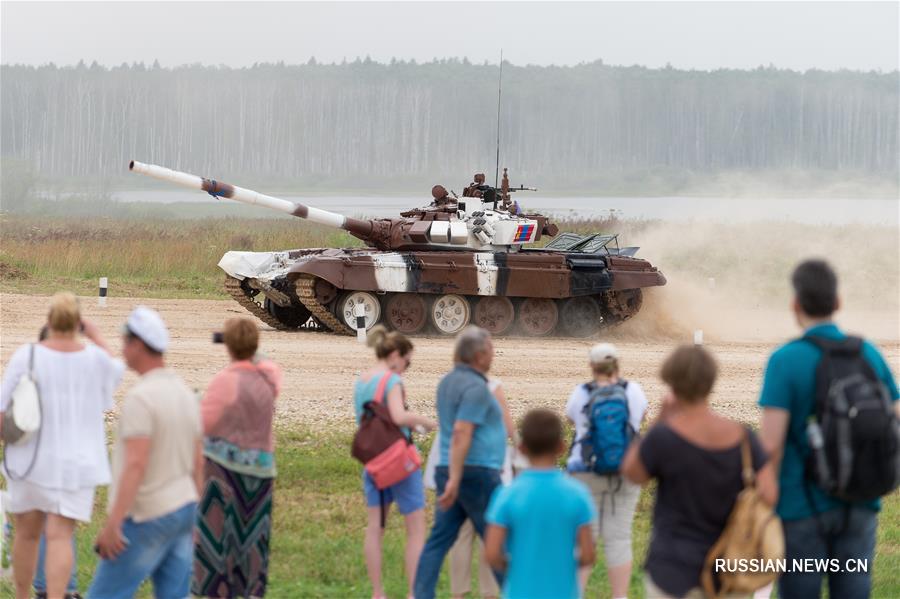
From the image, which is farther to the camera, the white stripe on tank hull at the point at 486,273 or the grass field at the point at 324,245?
the white stripe on tank hull at the point at 486,273

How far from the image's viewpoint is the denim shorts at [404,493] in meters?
8.39

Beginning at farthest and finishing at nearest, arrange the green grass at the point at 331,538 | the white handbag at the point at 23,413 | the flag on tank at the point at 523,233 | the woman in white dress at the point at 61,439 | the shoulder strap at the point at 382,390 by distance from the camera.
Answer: the flag on tank at the point at 523,233 → the green grass at the point at 331,538 → the shoulder strap at the point at 382,390 → the woman in white dress at the point at 61,439 → the white handbag at the point at 23,413

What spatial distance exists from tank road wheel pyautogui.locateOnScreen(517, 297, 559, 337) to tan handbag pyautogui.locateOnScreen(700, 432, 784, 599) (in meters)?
17.1

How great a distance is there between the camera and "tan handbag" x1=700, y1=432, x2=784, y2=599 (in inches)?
232

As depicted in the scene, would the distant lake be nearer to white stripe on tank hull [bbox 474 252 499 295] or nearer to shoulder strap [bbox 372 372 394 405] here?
white stripe on tank hull [bbox 474 252 499 295]

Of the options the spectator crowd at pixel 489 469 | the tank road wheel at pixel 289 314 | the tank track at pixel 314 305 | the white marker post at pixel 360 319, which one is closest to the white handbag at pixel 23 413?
the spectator crowd at pixel 489 469

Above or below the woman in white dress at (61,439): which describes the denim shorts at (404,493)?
below

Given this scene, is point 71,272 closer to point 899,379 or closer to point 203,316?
point 203,316

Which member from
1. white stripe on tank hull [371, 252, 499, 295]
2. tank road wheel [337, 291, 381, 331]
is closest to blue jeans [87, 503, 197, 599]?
white stripe on tank hull [371, 252, 499, 295]

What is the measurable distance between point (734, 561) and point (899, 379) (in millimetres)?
14225

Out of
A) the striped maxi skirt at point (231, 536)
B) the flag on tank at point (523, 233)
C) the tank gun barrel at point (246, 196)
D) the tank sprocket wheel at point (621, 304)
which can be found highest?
the tank gun barrel at point (246, 196)

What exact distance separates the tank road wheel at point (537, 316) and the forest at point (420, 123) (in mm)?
50453

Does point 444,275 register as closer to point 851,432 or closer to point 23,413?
point 23,413

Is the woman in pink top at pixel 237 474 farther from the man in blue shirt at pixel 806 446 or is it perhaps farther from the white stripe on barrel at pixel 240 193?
the white stripe on barrel at pixel 240 193
